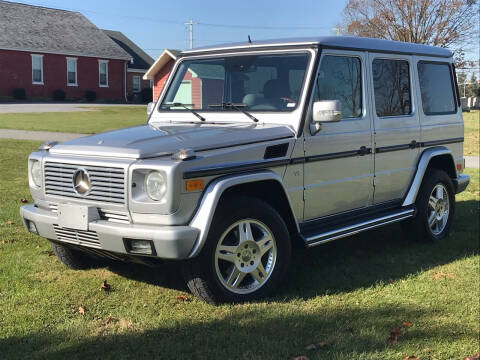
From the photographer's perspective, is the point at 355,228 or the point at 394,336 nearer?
the point at 394,336

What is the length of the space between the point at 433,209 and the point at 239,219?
314 cm

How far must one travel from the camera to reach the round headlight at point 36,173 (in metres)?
4.54

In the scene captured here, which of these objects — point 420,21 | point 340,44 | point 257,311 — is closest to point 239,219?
point 257,311

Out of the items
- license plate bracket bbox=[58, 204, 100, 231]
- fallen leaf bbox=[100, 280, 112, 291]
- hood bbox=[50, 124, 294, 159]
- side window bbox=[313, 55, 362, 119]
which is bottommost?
fallen leaf bbox=[100, 280, 112, 291]

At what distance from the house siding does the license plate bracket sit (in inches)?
1561

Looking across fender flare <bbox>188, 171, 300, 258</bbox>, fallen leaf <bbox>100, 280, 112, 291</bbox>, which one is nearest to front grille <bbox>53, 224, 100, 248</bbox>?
fallen leaf <bbox>100, 280, 112, 291</bbox>

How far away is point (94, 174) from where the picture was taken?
13.3 ft

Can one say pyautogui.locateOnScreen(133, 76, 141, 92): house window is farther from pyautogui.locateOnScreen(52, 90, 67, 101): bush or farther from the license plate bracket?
the license plate bracket

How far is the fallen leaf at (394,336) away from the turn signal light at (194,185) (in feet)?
5.44

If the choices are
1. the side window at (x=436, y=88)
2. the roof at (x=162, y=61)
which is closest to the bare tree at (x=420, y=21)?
the roof at (x=162, y=61)

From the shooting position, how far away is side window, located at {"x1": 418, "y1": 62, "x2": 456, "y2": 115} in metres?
6.32

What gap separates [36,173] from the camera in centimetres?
458

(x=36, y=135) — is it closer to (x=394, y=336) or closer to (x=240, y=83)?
(x=240, y=83)

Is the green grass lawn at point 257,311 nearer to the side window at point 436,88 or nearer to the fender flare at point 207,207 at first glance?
the fender flare at point 207,207
